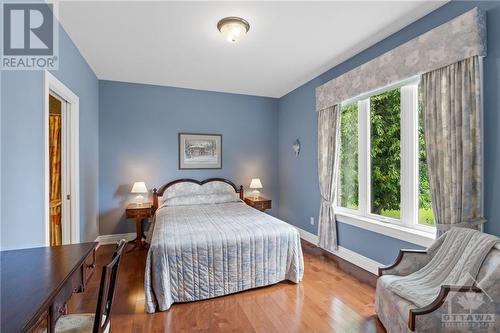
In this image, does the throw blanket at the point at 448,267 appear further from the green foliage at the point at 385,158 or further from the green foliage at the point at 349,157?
the green foliage at the point at 349,157

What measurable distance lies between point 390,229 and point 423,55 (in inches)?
69.2

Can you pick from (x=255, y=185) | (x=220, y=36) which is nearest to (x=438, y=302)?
(x=220, y=36)

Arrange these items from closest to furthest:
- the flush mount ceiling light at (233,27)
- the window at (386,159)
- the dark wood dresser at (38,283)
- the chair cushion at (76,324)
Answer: the dark wood dresser at (38,283)
the chair cushion at (76,324)
the flush mount ceiling light at (233,27)
the window at (386,159)

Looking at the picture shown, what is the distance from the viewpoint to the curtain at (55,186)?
290 centimetres

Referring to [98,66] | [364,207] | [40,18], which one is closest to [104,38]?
[40,18]

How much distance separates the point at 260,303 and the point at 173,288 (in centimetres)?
83

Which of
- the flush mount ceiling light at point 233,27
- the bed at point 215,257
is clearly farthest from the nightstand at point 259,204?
the flush mount ceiling light at point 233,27

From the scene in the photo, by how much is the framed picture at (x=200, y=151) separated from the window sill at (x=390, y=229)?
7.91 ft

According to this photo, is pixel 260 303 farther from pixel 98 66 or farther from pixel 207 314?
pixel 98 66

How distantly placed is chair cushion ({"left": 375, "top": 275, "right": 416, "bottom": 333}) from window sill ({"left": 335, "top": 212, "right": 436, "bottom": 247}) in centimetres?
62

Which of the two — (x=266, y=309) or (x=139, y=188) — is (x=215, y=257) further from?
(x=139, y=188)

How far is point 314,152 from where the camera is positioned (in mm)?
3945

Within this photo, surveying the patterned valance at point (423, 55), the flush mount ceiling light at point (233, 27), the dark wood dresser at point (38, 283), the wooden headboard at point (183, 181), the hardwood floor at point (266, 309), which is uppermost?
the flush mount ceiling light at point (233, 27)

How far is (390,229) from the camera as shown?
8.64 feet
